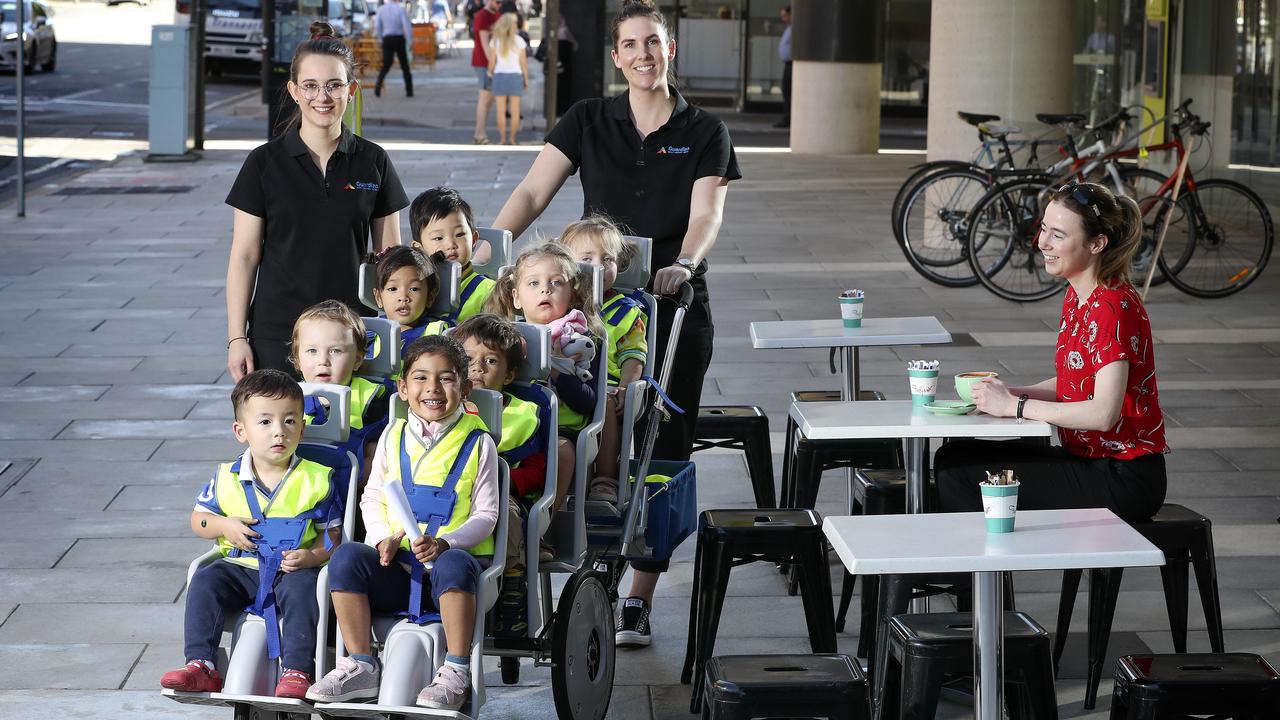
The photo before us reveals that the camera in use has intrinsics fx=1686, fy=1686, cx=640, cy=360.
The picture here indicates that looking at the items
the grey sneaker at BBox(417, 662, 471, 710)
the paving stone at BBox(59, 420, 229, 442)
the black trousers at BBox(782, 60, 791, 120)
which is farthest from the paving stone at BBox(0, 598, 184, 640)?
the black trousers at BBox(782, 60, 791, 120)

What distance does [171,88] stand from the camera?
1989 centimetres

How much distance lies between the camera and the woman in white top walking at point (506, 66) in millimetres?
21844

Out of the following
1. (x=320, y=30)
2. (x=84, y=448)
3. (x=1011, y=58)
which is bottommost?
(x=84, y=448)

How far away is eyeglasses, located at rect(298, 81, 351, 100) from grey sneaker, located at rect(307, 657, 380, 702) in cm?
195

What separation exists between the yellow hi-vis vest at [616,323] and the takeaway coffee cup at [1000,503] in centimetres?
162

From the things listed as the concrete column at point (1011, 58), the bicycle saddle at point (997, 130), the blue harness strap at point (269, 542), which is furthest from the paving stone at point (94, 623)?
the concrete column at point (1011, 58)

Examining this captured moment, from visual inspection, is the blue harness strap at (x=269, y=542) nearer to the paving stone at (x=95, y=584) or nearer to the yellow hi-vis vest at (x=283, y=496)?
the yellow hi-vis vest at (x=283, y=496)

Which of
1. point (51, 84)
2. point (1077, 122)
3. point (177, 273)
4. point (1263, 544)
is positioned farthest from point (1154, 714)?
point (51, 84)

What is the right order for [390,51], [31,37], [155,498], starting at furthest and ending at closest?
[31,37] < [390,51] < [155,498]

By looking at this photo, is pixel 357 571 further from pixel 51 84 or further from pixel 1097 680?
pixel 51 84

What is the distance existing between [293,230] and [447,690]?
1.98 metres

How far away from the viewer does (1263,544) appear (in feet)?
21.1

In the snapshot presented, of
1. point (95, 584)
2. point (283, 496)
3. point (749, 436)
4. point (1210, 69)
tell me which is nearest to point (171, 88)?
point (1210, 69)

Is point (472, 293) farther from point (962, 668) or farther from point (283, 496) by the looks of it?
point (962, 668)
